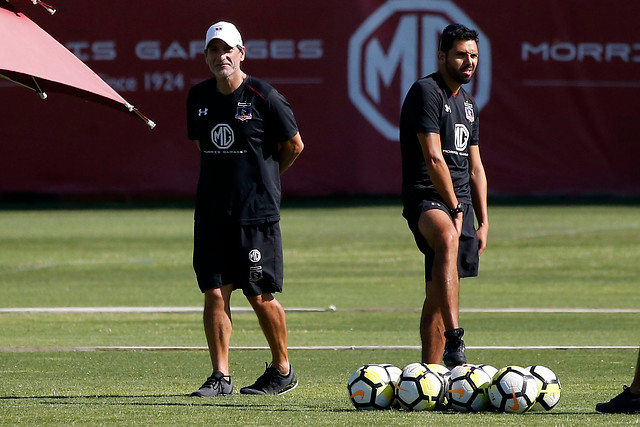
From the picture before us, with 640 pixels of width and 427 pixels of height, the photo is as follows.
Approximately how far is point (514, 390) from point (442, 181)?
1619 millimetres

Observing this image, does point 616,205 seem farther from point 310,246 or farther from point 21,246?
point 21,246

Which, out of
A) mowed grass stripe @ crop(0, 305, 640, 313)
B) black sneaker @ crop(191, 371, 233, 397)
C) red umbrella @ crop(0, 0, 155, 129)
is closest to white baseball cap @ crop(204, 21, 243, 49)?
red umbrella @ crop(0, 0, 155, 129)

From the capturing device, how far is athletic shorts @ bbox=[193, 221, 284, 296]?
8039mm

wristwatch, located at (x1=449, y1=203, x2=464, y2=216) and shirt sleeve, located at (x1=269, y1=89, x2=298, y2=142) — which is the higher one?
shirt sleeve, located at (x1=269, y1=89, x2=298, y2=142)

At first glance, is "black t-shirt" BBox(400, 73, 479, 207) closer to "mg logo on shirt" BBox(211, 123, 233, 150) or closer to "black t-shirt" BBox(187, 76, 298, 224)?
"black t-shirt" BBox(187, 76, 298, 224)

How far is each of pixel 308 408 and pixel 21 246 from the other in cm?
1430

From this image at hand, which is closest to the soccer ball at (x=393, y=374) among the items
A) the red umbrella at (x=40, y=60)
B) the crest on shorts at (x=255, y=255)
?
the crest on shorts at (x=255, y=255)

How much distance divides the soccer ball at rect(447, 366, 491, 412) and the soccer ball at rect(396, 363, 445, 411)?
76 mm

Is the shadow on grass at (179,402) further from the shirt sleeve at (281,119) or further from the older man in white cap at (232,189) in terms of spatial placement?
the shirt sleeve at (281,119)

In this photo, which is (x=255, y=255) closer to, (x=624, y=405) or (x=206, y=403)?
(x=206, y=403)

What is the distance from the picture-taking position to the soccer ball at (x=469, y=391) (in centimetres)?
712

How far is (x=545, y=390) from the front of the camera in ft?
23.3

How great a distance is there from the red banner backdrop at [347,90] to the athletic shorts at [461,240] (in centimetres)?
1870

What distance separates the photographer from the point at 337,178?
91.6ft
